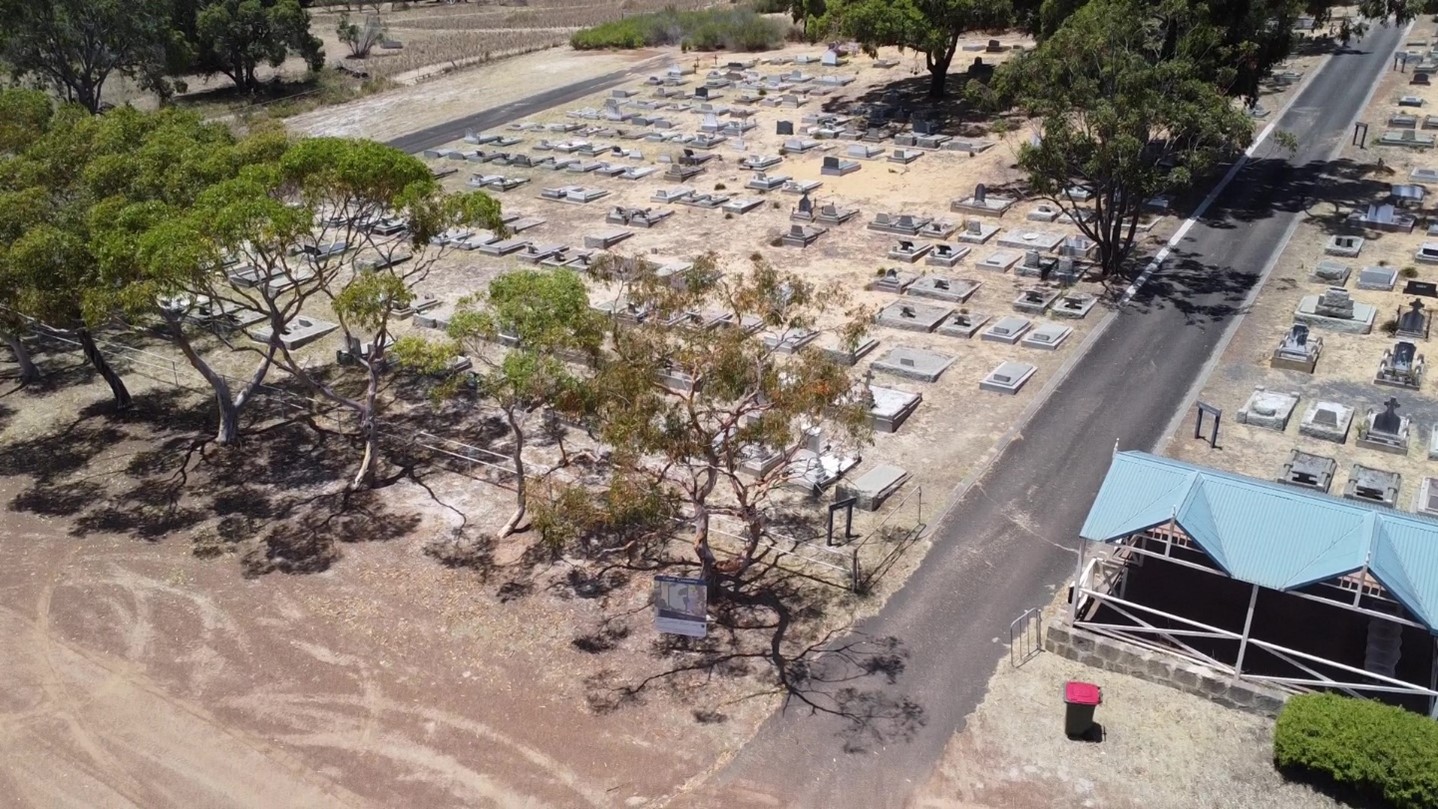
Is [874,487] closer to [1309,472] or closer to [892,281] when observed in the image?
[1309,472]

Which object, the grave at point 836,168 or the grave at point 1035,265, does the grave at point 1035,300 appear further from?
the grave at point 836,168

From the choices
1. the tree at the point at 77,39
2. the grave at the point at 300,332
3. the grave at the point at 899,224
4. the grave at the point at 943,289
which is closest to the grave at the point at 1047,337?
the grave at the point at 943,289

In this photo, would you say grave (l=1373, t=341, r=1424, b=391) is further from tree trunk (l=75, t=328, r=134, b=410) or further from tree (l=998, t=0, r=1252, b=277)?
tree trunk (l=75, t=328, r=134, b=410)

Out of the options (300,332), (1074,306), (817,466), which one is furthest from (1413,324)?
(300,332)

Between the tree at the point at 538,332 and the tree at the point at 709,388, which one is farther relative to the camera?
the tree at the point at 538,332

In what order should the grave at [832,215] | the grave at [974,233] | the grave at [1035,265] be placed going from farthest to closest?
the grave at [832,215] → the grave at [974,233] → the grave at [1035,265]
